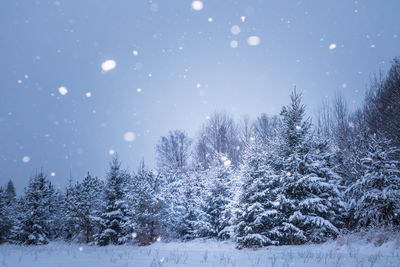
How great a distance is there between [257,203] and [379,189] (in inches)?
245

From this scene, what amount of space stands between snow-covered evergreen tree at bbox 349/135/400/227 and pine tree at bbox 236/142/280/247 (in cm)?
446

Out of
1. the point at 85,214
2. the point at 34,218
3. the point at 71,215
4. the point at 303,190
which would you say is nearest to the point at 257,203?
the point at 303,190

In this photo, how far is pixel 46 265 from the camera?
671cm

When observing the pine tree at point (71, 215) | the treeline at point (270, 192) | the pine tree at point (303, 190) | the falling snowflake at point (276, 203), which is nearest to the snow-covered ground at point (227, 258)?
the pine tree at point (303, 190)

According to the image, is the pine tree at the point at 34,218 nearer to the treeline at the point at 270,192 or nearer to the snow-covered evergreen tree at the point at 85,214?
the treeline at the point at 270,192

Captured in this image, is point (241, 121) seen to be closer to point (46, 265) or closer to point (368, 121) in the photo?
point (368, 121)

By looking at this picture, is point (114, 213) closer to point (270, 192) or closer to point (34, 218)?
point (34, 218)

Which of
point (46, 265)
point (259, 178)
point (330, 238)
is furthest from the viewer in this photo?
point (259, 178)

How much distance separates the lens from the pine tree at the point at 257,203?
15.6 m

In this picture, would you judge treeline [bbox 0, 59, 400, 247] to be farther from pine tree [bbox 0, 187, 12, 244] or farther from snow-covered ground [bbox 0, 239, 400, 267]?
snow-covered ground [bbox 0, 239, 400, 267]

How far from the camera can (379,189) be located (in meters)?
14.1

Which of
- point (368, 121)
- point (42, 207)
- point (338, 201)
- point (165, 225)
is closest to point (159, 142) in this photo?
point (42, 207)

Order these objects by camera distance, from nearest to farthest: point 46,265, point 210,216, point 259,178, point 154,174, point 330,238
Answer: point 46,265, point 330,238, point 259,178, point 210,216, point 154,174

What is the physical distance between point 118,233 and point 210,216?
30.7 ft
